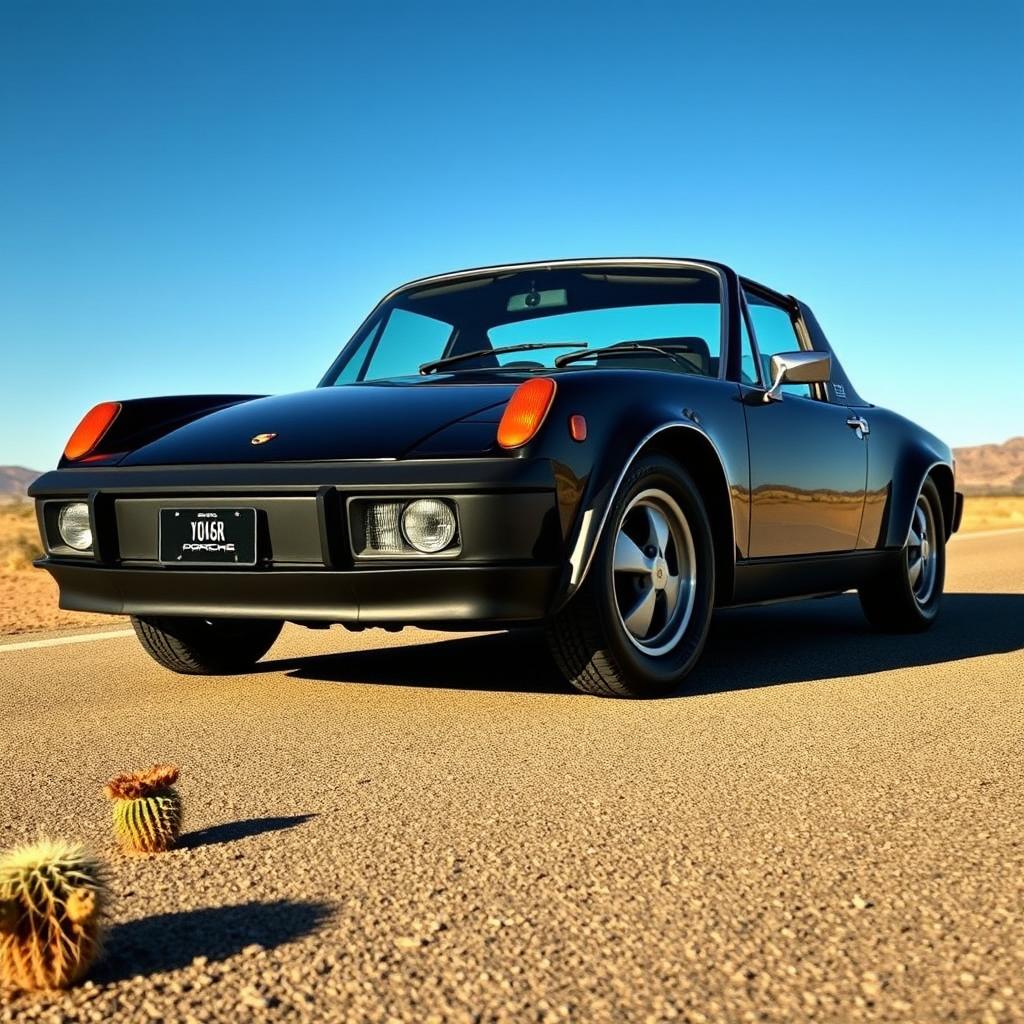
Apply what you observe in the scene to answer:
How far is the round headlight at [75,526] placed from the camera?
14.5ft

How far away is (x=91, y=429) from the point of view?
463 centimetres

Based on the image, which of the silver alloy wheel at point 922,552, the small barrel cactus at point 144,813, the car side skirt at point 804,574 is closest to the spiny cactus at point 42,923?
the small barrel cactus at point 144,813

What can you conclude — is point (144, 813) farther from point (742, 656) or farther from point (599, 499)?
point (742, 656)

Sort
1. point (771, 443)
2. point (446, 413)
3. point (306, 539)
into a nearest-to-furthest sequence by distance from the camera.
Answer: point (306, 539), point (446, 413), point (771, 443)

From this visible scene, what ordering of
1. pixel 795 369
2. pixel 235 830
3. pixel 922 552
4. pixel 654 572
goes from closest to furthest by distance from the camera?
1. pixel 235 830
2. pixel 654 572
3. pixel 795 369
4. pixel 922 552

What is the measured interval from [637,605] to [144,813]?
2.13 meters

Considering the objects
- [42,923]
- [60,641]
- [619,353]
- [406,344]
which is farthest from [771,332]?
[42,923]

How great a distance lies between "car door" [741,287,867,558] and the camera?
5.02 meters

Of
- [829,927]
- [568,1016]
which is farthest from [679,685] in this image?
[568,1016]

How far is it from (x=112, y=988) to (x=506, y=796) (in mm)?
1264

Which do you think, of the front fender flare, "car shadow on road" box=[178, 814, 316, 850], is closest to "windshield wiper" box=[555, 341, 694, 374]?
the front fender flare

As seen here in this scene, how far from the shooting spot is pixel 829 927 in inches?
81.6

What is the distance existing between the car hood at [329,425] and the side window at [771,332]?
158 centimetres

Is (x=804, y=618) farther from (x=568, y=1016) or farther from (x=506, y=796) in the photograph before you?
(x=568, y=1016)
